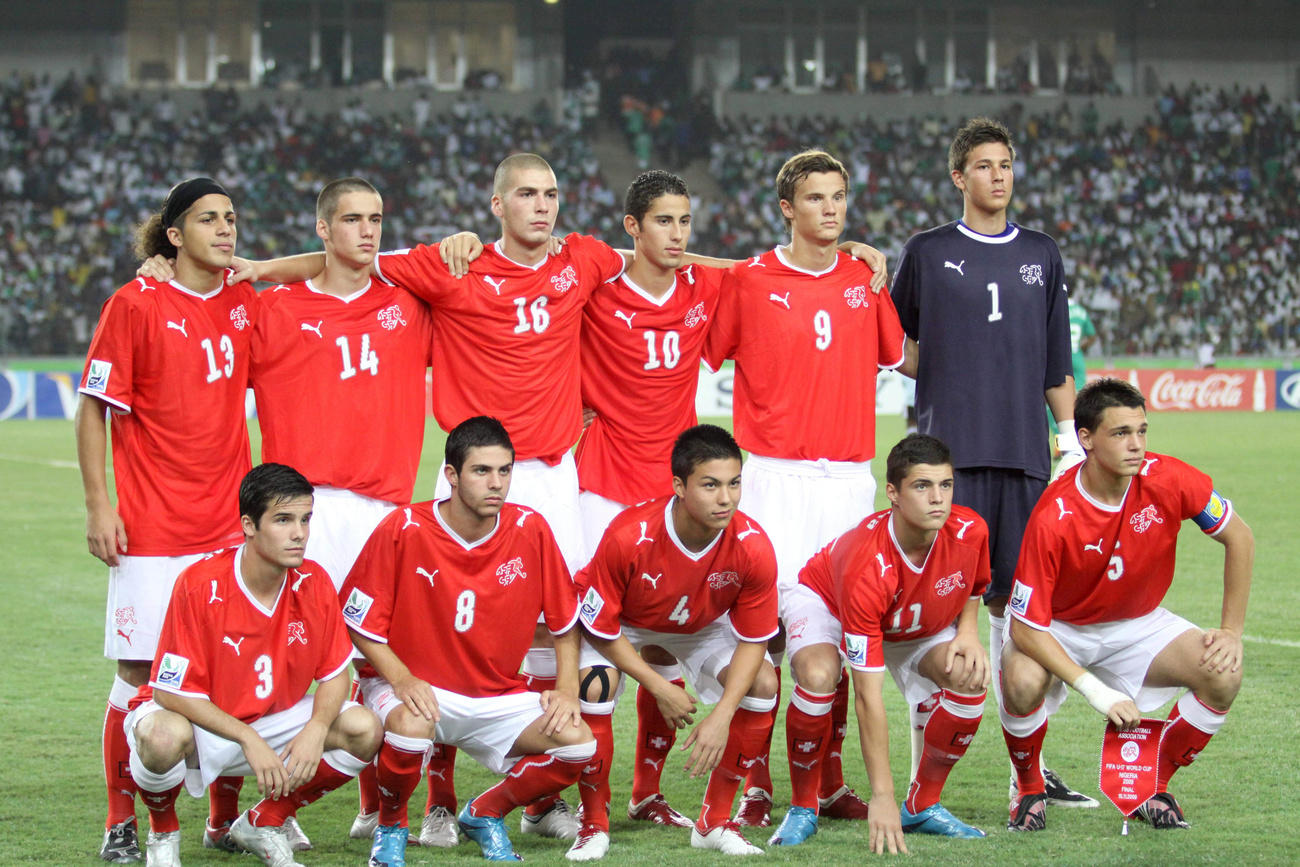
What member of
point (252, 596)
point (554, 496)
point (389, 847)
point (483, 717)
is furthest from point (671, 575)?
point (252, 596)

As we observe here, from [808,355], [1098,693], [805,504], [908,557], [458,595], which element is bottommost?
[1098,693]

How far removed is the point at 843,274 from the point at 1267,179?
3036cm

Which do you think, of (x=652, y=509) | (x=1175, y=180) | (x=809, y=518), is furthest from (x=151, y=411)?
(x=1175, y=180)

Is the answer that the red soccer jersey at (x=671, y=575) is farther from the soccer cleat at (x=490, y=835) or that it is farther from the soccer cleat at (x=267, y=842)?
the soccer cleat at (x=267, y=842)

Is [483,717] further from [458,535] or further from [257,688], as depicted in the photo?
[257,688]

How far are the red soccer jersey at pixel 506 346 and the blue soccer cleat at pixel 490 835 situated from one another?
1291 millimetres

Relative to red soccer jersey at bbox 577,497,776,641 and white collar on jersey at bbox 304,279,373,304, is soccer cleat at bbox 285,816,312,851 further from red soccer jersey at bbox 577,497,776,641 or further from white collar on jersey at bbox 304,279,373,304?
white collar on jersey at bbox 304,279,373,304

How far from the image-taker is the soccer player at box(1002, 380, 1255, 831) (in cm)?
475

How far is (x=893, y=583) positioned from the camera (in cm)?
464

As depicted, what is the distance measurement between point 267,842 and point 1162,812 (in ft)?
9.44

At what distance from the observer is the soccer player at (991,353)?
5.23m

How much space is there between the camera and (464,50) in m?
35.3

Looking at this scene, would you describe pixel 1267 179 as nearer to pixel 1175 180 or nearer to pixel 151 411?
pixel 1175 180

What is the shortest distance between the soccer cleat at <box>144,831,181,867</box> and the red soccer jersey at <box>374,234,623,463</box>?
5.43 ft
